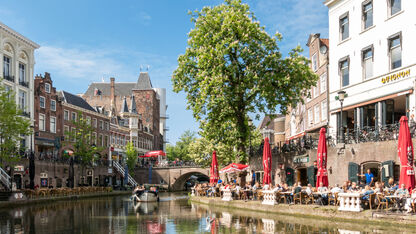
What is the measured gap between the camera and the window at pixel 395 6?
26691mm

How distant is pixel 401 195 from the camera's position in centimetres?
1705

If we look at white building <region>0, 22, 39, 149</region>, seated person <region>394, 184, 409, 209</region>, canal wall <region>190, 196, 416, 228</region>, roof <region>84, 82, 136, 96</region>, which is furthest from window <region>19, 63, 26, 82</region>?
roof <region>84, 82, 136, 96</region>

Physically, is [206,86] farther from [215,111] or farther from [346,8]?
[346,8]

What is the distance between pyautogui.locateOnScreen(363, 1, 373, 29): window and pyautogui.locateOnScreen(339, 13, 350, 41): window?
187 cm

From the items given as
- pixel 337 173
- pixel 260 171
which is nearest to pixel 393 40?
pixel 337 173

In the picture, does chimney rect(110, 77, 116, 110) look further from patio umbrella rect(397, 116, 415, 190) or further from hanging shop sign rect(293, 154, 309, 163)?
patio umbrella rect(397, 116, 415, 190)

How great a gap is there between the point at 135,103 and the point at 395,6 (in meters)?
75.8

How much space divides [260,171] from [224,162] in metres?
21.4

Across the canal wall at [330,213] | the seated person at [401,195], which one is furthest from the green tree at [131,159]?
the seated person at [401,195]

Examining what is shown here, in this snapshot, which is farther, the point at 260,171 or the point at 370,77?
the point at 260,171

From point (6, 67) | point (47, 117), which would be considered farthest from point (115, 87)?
point (6, 67)

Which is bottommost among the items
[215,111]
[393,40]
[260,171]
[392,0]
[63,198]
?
[63,198]

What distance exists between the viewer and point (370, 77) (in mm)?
28812

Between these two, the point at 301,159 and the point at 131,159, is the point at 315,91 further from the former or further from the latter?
the point at 131,159
